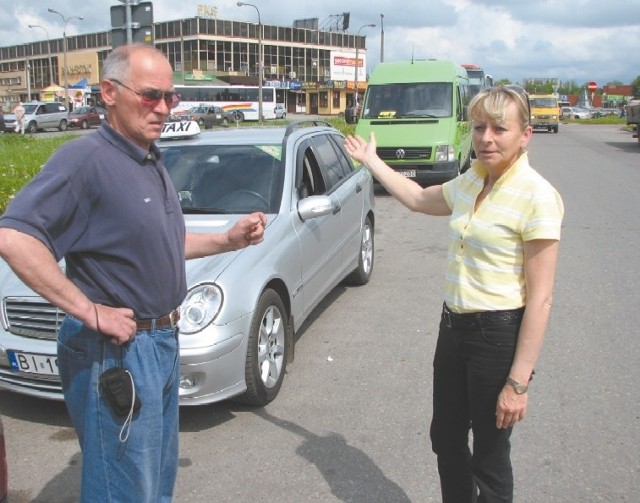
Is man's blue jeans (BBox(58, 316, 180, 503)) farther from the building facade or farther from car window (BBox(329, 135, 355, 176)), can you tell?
the building facade

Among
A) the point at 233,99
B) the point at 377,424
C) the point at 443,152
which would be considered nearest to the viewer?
the point at 377,424

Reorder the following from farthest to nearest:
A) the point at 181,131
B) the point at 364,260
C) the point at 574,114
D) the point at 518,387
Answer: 1. the point at 574,114
2. the point at 364,260
3. the point at 181,131
4. the point at 518,387

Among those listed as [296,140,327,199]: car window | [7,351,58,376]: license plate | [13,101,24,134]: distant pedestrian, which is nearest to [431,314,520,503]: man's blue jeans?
[7,351,58,376]: license plate

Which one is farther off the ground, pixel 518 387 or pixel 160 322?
pixel 160 322

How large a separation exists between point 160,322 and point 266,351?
209 centimetres

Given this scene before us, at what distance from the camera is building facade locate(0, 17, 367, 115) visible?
3078 inches

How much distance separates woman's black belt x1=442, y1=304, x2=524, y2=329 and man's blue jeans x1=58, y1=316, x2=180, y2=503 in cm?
106

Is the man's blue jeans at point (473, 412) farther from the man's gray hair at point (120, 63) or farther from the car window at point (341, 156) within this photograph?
A: the car window at point (341, 156)

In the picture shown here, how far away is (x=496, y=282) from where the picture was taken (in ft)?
7.79

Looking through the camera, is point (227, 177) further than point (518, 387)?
Yes

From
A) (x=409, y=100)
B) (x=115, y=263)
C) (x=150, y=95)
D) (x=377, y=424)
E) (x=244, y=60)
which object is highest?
(x=244, y=60)

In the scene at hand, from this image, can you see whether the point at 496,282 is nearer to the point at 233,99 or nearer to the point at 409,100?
the point at 409,100

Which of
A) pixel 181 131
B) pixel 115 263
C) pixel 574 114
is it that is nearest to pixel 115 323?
pixel 115 263

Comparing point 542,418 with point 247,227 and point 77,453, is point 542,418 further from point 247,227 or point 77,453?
point 77,453
